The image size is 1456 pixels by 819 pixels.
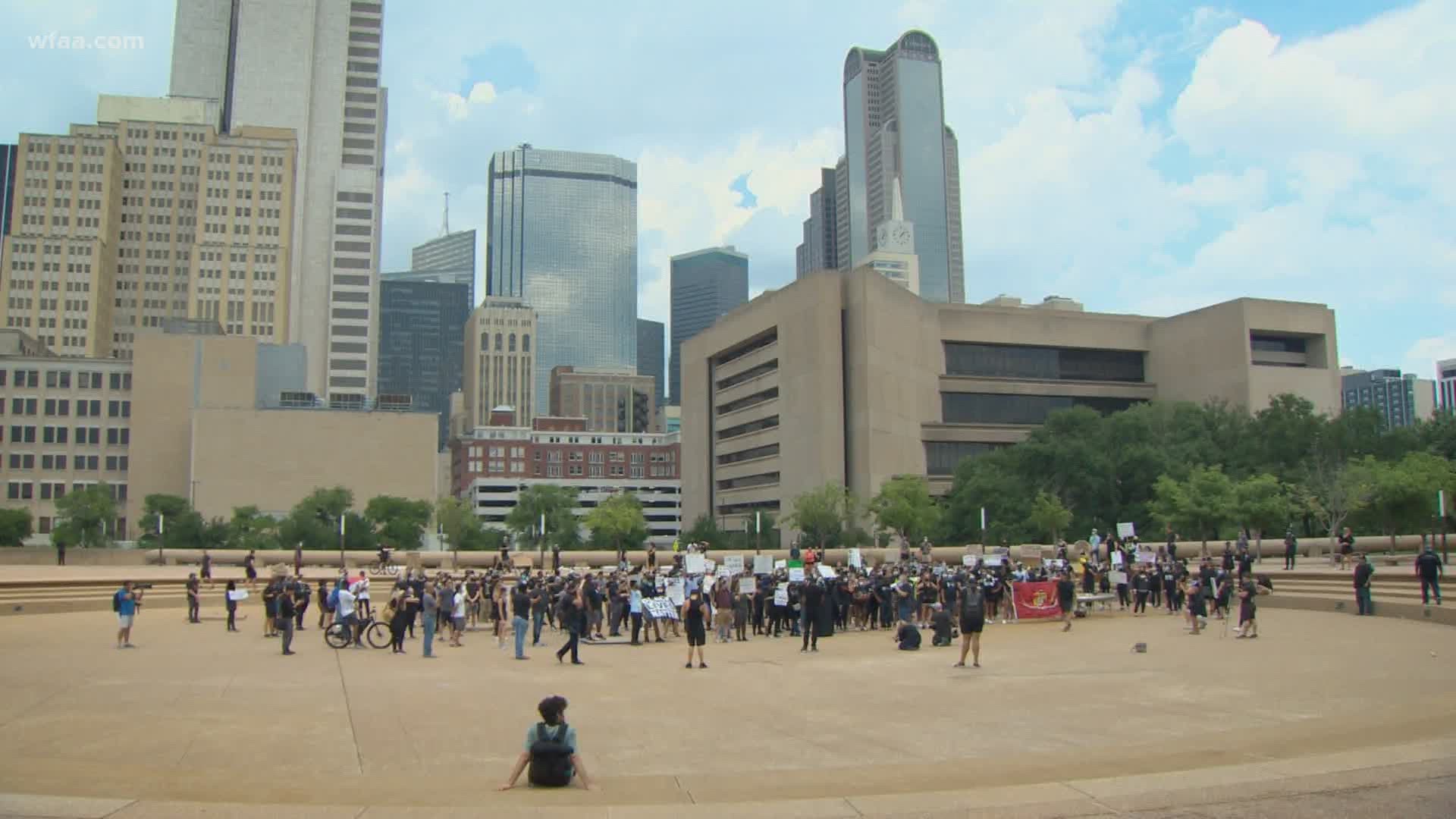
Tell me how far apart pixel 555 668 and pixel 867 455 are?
245ft

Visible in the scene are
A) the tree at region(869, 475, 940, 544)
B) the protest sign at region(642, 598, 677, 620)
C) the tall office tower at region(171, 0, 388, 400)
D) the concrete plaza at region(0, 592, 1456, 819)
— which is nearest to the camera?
the concrete plaza at region(0, 592, 1456, 819)

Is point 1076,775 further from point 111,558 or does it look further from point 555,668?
point 111,558

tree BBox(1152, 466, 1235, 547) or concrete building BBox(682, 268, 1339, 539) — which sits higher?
concrete building BBox(682, 268, 1339, 539)

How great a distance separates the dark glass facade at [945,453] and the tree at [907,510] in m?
21.8

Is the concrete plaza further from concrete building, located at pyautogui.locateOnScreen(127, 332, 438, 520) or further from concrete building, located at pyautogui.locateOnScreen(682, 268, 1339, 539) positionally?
concrete building, located at pyautogui.locateOnScreen(127, 332, 438, 520)

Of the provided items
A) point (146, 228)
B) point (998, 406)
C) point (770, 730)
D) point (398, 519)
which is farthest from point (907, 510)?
point (146, 228)

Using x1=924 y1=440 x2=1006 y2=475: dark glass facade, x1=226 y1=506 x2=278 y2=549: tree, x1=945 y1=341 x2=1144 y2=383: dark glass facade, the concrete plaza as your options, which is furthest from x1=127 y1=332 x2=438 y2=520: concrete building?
the concrete plaza

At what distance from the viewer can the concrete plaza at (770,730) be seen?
9.82 metres

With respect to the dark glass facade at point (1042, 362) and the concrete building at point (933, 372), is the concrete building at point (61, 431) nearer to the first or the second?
the concrete building at point (933, 372)

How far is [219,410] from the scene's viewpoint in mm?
119125

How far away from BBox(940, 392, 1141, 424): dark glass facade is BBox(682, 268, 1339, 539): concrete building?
A: 0.49 ft

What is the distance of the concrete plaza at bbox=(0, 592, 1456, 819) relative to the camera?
387 inches

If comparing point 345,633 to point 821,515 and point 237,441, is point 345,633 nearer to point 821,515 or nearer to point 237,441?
point 821,515

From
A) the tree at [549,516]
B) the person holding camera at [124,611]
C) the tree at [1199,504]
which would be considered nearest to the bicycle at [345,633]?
the person holding camera at [124,611]
